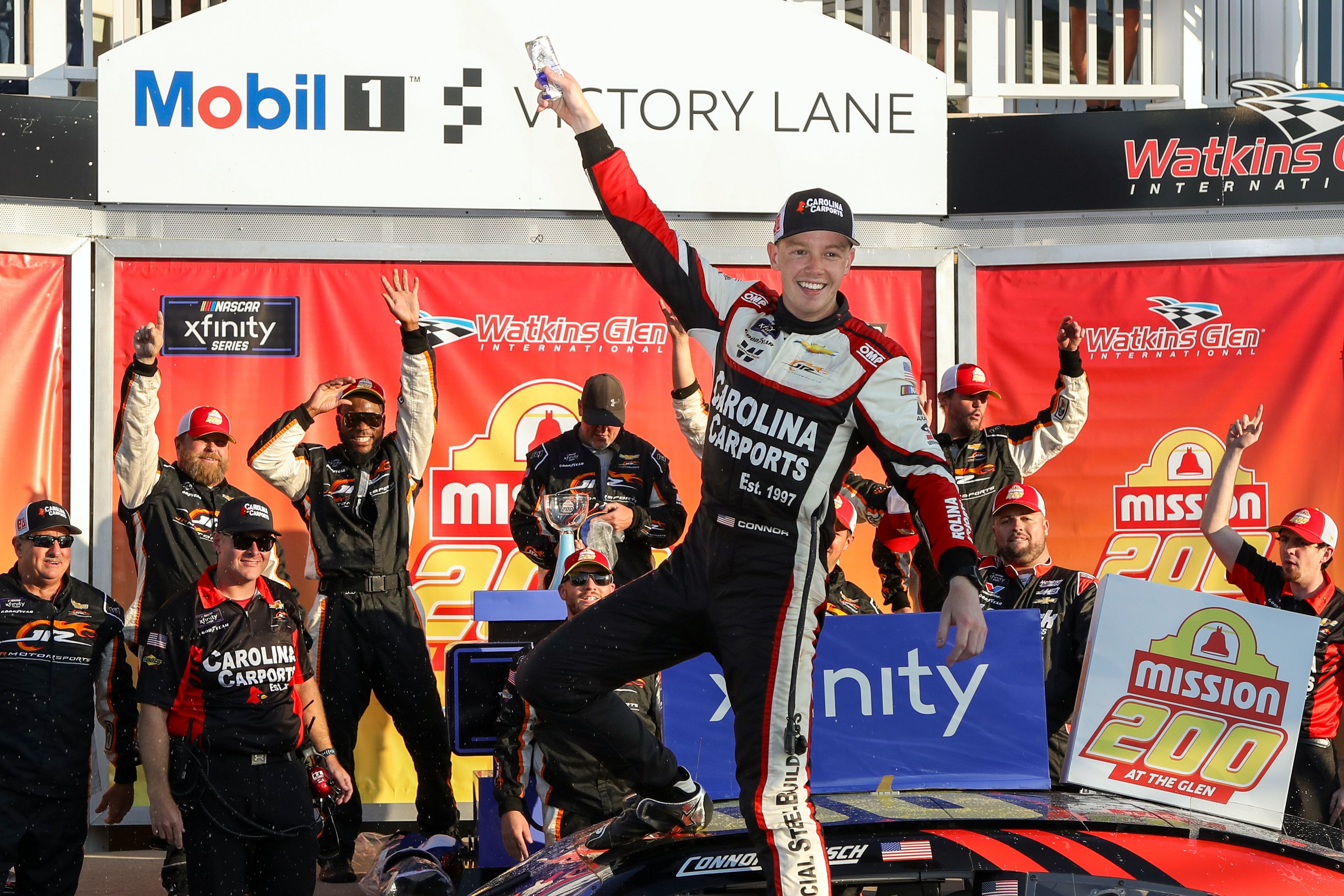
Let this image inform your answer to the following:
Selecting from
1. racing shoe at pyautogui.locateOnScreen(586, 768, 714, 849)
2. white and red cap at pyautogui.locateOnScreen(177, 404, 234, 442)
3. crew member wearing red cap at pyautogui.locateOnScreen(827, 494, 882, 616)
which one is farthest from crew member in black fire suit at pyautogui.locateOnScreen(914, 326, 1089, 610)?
white and red cap at pyautogui.locateOnScreen(177, 404, 234, 442)

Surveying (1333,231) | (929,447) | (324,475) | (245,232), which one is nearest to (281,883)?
(324,475)

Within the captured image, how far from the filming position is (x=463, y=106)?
7.54m

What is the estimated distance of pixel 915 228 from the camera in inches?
313

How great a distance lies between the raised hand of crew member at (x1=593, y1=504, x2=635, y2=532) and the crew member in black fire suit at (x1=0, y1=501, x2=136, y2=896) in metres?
2.16

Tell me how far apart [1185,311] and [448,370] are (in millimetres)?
4212

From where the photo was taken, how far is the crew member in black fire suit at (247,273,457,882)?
6.54 m

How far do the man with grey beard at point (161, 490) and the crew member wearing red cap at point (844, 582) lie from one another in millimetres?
2614

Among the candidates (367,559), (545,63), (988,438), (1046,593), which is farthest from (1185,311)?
(545,63)

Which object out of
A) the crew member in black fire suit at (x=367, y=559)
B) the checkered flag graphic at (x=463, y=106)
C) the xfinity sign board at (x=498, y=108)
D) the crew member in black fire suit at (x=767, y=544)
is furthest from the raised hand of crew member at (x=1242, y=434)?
the checkered flag graphic at (x=463, y=106)

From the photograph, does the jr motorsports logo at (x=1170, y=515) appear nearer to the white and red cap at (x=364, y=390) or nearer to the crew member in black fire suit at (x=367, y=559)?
the crew member in black fire suit at (x=367, y=559)

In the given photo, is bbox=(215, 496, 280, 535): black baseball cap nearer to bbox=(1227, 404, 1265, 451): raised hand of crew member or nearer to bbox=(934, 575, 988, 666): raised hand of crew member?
bbox=(934, 575, 988, 666): raised hand of crew member

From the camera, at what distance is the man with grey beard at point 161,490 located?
6574 mm

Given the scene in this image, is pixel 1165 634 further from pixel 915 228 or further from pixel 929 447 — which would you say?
pixel 915 228

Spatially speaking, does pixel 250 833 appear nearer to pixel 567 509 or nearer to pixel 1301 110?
pixel 567 509
